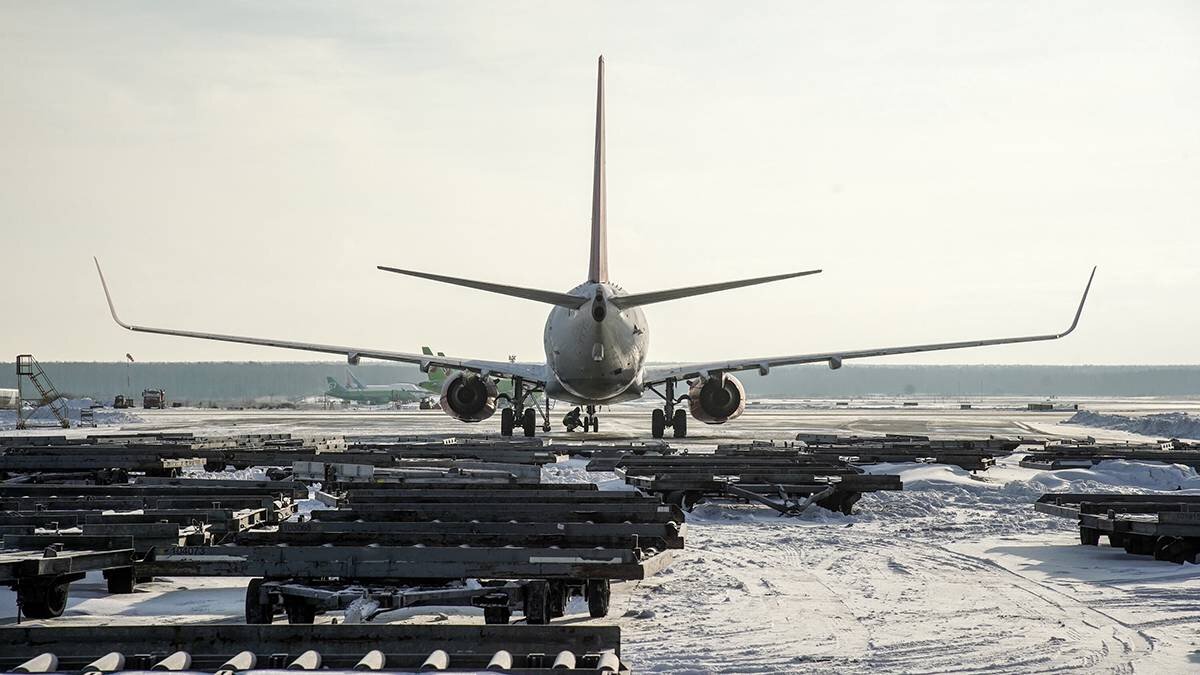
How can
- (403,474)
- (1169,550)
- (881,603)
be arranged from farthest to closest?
(403,474)
(1169,550)
(881,603)

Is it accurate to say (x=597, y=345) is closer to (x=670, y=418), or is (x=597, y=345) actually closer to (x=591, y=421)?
(x=670, y=418)

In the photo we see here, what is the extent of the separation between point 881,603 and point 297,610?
19.5ft

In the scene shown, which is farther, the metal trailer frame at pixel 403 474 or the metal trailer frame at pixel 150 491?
the metal trailer frame at pixel 403 474

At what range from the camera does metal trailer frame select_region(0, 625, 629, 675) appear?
271 inches

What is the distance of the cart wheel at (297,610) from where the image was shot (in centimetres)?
1049

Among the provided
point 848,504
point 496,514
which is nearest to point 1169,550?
point 848,504

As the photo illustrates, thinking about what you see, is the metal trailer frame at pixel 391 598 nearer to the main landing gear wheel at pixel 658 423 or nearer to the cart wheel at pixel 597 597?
the cart wheel at pixel 597 597

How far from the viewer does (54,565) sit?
36.1 feet

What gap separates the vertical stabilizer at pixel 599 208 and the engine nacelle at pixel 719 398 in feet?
20.2

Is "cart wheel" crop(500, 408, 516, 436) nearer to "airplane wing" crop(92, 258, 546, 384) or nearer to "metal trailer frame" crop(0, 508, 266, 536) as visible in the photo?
"airplane wing" crop(92, 258, 546, 384)

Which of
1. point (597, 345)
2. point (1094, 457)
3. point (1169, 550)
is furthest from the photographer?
point (597, 345)

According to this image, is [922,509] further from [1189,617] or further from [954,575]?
[1189,617]

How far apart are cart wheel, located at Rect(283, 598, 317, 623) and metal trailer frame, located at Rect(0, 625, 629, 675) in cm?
318

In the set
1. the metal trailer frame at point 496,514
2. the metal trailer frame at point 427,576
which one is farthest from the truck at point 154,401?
the metal trailer frame at point 427,576
